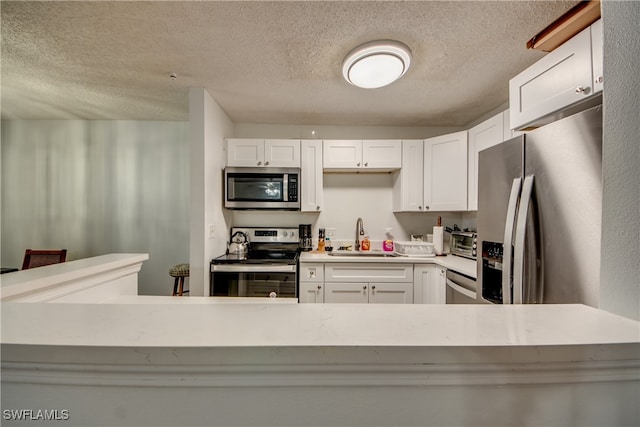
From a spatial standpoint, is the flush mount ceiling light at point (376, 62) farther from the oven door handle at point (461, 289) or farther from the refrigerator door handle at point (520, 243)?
the oven door handle at point (461, 289)

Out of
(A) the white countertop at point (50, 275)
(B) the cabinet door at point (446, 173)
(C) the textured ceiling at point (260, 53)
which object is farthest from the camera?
(B) the cabinet door at point (446, 173)

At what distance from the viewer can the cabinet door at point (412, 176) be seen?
2.73 metres

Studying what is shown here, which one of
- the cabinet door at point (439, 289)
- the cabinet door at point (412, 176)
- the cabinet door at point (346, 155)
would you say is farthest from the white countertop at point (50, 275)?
the cabinet door at point (412, 176)

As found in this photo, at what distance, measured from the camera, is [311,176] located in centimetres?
274

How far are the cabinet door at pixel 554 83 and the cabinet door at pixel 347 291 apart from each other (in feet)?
5.67

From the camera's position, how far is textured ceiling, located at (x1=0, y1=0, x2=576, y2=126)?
1.35 metres

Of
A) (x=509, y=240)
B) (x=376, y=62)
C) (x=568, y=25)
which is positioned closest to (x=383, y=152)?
(x=376, y=62)

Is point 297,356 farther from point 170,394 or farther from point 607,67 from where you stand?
point 607,67

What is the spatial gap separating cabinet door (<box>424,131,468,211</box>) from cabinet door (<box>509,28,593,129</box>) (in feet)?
3.13

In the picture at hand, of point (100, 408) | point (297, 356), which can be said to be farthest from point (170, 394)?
point (297, 356)

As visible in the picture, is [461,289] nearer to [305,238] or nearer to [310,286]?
[310,286]

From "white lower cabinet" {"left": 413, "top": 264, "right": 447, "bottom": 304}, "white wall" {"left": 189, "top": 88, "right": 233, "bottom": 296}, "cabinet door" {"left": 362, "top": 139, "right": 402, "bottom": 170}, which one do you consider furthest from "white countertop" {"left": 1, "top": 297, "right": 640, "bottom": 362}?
"cabinet door" {"left": 362, "top": 139, "right": 402, "bottom": 170}

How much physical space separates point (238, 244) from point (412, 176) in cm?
206

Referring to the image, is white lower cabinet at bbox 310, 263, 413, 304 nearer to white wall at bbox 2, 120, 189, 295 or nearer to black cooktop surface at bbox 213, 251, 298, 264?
black cooktop surface at bbox 213, 251, 298, 264
